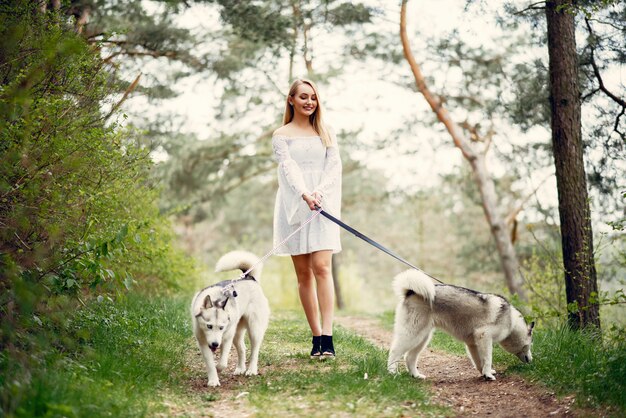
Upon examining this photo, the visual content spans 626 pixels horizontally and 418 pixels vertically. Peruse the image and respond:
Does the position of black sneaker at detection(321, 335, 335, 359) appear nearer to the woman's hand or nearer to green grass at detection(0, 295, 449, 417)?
green grass at detection(0, 295, 449, 417)

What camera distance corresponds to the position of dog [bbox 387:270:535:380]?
513 centimetres

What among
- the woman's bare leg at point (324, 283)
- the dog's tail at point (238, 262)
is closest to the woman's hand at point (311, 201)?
the woman's bare leg at point (324, 283)

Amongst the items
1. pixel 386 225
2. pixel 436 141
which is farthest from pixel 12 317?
pixel 386 225

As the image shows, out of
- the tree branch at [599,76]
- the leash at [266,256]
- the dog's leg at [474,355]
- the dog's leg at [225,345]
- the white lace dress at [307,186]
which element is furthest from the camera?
the tree branch at [599,76]

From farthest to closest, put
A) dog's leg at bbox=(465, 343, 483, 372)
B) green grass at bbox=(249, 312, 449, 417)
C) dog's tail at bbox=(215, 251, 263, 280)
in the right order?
dog's tail at bbox=(215, 251, 263, 280) → dog's leg at bbox=(465, 343, 483, 372) → green grass at bbox=(249, 312, 449, 417)

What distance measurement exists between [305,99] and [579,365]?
329 centimetres

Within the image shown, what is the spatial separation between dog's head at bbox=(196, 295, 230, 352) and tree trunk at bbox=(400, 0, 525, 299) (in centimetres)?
965

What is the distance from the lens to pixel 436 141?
15.4 metres

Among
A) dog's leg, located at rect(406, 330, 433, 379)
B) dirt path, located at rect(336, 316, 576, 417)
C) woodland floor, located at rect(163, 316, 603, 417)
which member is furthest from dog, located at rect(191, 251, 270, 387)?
dirt path, located at rect(336, 316, 576, 417)

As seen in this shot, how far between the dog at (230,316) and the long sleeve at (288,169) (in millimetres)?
773

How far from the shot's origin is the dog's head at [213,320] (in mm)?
4578

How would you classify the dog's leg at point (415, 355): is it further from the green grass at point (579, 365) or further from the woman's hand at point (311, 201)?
the woman's hand at point (311, 201)

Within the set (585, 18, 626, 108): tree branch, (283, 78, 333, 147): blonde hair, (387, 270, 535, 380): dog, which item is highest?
(585, 18, 626, 108): tree branch

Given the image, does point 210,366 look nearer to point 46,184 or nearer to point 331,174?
point 46,184
